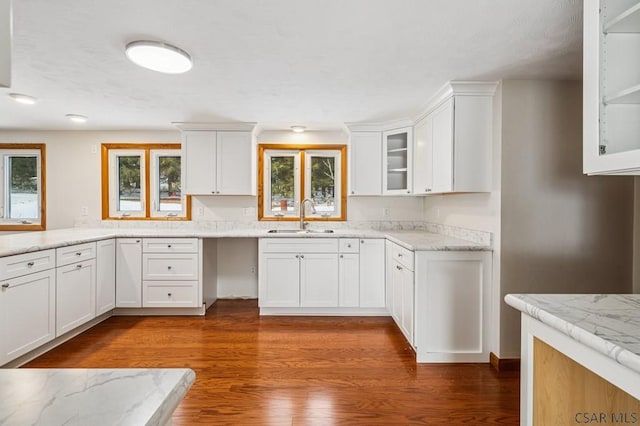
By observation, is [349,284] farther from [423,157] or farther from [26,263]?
[26,263]

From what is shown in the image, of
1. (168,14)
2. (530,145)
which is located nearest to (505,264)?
(530,145)

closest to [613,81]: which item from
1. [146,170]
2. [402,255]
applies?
[402,255]

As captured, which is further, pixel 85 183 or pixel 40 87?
pixel 85 183

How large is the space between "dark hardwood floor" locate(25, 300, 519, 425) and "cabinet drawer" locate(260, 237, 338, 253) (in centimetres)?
73

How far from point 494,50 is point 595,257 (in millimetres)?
1713

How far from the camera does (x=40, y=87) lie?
2.76 metres

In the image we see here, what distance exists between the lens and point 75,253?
308 cm

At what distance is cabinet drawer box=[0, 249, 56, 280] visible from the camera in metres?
2.39

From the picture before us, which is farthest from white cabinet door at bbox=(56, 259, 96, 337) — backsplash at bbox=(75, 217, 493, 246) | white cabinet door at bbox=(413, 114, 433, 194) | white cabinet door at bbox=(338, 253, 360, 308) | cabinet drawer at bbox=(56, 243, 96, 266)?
white cabinet door at bbox=(413, 114, 433, 194)

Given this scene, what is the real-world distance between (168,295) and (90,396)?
3362mm

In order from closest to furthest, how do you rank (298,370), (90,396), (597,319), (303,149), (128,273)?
(90,396) < (597,319) < (298,370) < (128,273) < (303,149)

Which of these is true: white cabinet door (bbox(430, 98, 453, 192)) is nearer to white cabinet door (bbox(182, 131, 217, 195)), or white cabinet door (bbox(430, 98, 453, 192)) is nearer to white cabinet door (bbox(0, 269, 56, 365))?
white cabinet door (bbox(182, 131, 217, 195))

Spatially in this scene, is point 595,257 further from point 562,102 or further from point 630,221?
point 562,102

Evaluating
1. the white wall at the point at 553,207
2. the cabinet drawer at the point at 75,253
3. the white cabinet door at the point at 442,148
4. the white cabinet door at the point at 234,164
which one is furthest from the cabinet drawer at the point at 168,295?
the white wall at the point at 553,207
